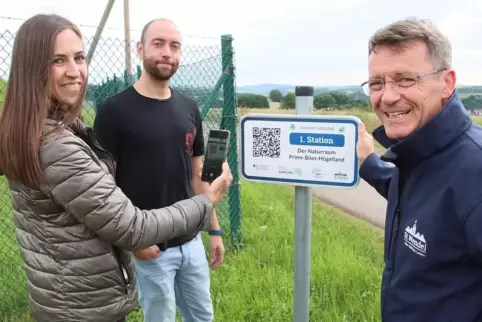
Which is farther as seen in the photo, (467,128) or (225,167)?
(225,167)

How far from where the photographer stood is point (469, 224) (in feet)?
3.86

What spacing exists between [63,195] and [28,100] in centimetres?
33

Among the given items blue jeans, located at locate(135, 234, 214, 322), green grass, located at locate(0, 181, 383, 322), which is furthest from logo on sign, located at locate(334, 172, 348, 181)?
green grass, located at locate(0, 181, 383, 322)

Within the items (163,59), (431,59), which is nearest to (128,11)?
(163,59)

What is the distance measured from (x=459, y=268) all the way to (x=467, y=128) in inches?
15.5

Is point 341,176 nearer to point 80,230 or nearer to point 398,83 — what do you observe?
point 398,83

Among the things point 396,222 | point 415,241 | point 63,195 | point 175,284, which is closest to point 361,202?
point 175,284

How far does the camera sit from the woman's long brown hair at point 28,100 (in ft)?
4.68

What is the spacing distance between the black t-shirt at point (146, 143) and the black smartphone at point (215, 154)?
1.23 ft

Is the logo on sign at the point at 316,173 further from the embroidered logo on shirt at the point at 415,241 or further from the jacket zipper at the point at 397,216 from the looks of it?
the embroidered logo on shirt at the point at 415,241

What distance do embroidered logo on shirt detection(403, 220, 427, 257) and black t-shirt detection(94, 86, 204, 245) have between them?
4.19ft

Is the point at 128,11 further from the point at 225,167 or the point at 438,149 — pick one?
the point at 438,149

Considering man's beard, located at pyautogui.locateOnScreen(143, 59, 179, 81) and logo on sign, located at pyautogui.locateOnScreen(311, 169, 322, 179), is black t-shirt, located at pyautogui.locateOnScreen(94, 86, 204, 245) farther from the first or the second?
logo on sign, located at pyautogui.locateOnScreen(311, 169, 322, 179)

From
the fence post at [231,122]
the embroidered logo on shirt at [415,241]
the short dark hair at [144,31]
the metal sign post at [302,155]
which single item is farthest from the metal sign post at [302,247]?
the fence post at [231,122]
